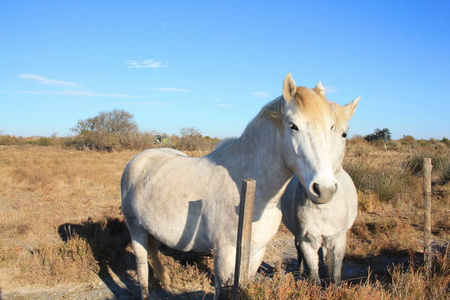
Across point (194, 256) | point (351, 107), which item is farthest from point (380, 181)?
point (351, 107)

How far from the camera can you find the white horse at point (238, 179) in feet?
6.11

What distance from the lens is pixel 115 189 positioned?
10.6 metres

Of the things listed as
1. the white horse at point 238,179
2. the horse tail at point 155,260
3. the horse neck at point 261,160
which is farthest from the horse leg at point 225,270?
the horse tail at point 155,260

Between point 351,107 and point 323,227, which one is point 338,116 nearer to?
point 351,107

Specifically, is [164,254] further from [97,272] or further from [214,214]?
[214,214]

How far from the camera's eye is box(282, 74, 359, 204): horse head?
169 centimetres

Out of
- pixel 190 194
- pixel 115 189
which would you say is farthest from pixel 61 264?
pixel 115 189

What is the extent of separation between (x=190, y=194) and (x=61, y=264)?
295 centimetres

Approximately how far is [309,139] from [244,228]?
0.76 metres

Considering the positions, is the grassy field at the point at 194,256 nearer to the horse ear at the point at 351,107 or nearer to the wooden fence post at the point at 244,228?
the wooden fence post at the point at 244,228

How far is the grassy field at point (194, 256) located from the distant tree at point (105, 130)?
1895 centimetres

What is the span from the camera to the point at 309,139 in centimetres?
184

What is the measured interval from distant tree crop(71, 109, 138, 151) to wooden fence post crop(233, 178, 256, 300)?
27.9m

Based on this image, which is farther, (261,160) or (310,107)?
(261,160)
